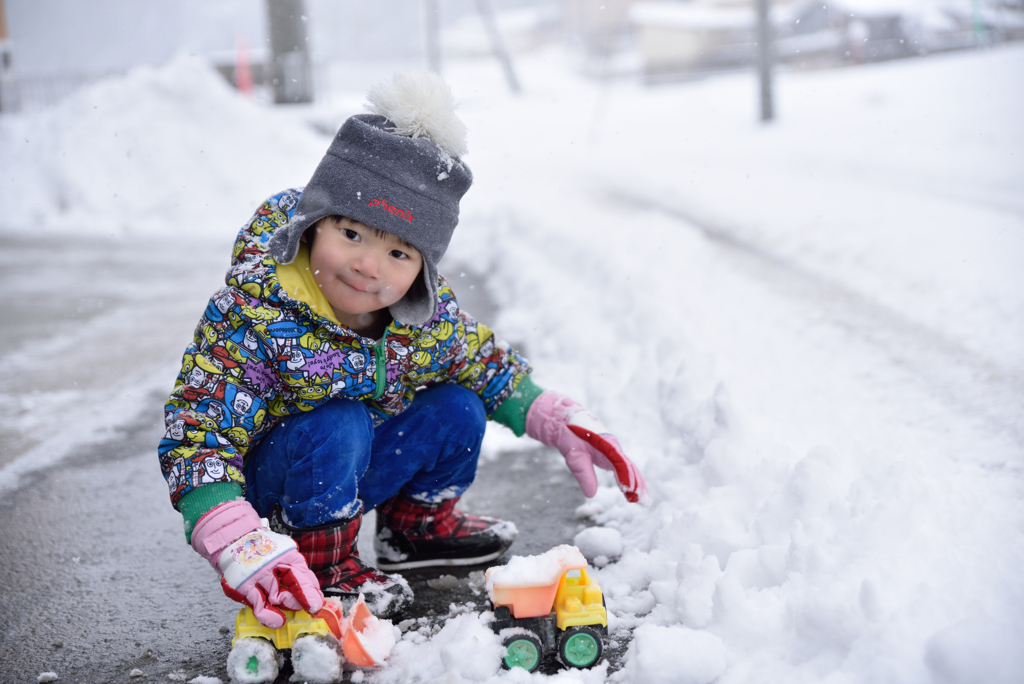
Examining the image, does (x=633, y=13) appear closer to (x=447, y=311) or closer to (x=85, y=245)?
(x=85, y=245)

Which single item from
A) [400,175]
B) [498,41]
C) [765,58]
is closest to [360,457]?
[400,175]

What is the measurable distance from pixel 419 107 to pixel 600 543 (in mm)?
1240

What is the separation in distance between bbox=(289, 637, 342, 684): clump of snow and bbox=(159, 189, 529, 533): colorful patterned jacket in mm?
359

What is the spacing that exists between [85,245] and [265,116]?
4531 millimetres

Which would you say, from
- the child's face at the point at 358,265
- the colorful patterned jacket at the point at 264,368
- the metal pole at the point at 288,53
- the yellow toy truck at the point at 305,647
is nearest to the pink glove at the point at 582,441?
the colorful patterned jacket at the point at 264,368

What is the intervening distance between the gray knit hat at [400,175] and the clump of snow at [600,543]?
0.78m

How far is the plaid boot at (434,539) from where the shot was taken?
7.88 feet

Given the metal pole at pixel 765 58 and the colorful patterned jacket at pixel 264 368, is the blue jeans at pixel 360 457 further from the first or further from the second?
the metal pole at pixel 765 58

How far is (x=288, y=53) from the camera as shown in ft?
47.0

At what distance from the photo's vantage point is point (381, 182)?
1.96 meters

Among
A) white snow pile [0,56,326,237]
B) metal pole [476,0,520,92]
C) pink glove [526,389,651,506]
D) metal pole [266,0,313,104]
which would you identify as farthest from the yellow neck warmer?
metal pole [476,0,520,92]

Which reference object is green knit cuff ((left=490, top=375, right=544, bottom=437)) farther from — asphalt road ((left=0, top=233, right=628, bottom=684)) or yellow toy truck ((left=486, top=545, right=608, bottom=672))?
yellow toy truck ((left=486, top=545, right=608, bottom=672))

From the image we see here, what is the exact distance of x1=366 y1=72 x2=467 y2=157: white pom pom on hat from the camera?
2006 millimetres

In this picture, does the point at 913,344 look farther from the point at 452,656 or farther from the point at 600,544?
the point at 452,656
